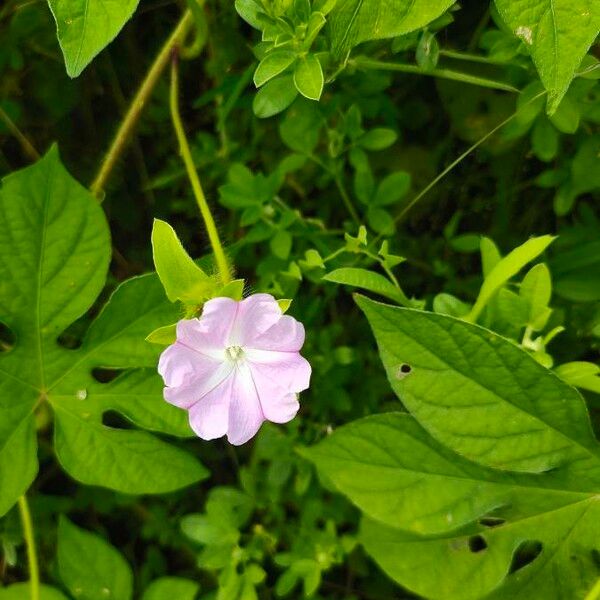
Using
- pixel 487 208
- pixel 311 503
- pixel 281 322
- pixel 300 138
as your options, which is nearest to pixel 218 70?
pixel 300 138

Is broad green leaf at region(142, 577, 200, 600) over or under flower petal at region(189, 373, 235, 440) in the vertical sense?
under

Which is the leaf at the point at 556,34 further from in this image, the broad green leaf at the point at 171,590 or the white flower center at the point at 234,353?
the broad green leaf at the point at 171,590

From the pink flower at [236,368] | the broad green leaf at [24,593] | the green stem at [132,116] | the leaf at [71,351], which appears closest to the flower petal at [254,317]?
the pink flower at [236,368]

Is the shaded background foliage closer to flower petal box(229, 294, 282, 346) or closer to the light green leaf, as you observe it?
the light green leaf

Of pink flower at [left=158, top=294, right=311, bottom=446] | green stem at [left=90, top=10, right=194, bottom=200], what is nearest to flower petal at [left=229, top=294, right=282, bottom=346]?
pink flower at [left=158, top=294, right=311, bottom=446]

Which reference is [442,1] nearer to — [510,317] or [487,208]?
[510,317]

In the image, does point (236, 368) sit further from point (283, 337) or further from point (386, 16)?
point (386, 16)
